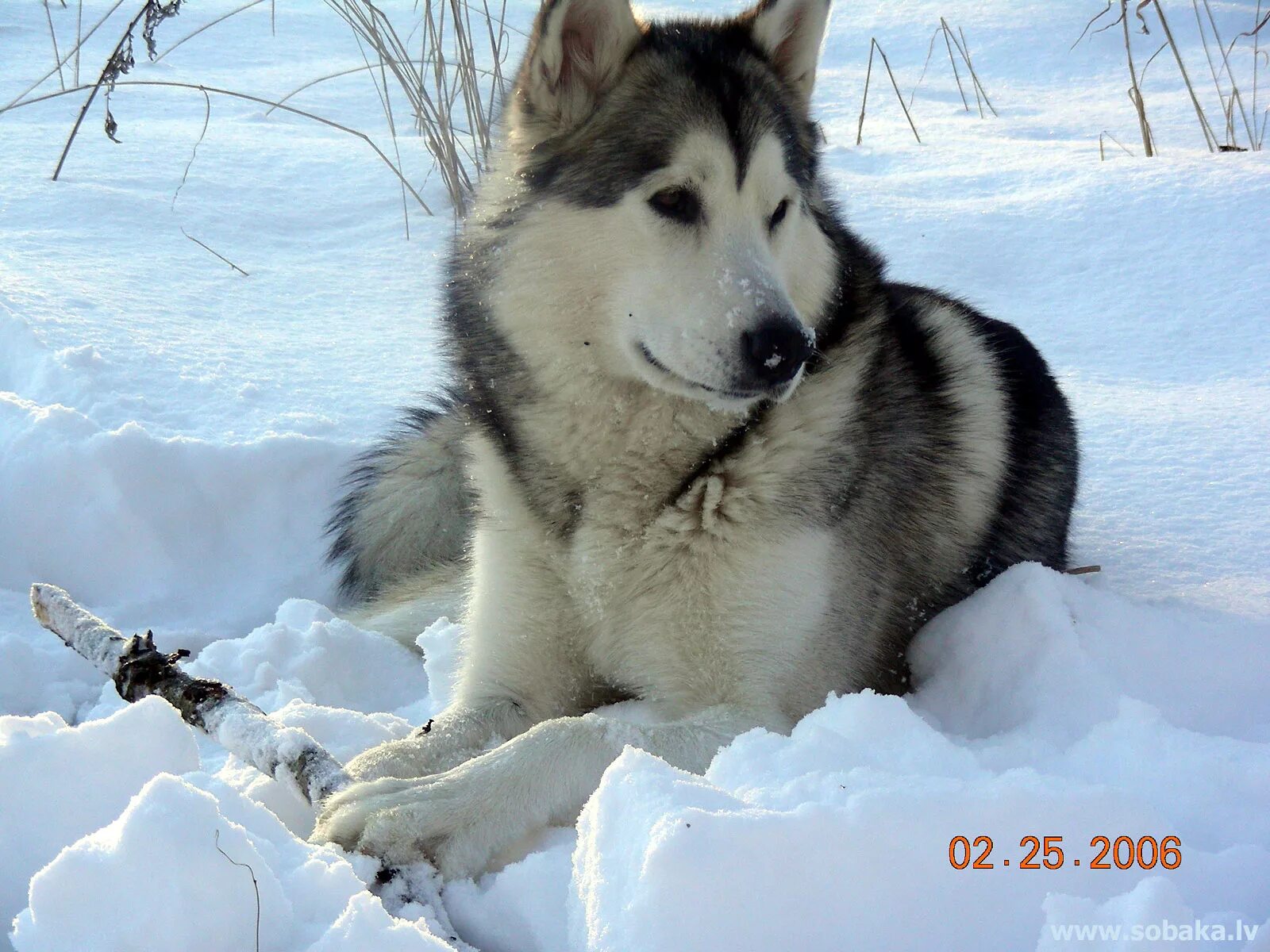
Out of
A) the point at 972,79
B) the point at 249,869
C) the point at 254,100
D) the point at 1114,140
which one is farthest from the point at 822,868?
the point at 972,79

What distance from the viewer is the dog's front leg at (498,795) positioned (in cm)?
162

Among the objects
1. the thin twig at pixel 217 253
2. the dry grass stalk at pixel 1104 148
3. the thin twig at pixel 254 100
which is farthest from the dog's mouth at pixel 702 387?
the dry grass stalk at pixel 1104 148

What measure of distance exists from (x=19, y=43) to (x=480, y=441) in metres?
6.25

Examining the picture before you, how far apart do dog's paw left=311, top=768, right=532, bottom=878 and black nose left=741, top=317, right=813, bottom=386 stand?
837 millimetres

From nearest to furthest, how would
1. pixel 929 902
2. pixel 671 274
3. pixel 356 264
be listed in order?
pixel 929 902
pixel 671 274
pixel 356 264

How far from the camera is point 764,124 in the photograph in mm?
2117

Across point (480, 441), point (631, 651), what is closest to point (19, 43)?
point (480, 441)

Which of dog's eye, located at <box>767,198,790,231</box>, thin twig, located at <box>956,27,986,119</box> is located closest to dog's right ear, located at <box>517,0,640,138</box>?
dog's eye, located at <box>767,198,790,231</box>

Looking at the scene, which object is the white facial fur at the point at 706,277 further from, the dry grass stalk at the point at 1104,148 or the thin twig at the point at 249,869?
→ the dry grass stalk at the point at 1104,148

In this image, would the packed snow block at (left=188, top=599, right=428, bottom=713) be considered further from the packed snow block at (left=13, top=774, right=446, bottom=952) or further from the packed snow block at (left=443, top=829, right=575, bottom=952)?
the packed snow block at (left=13, top=774, right=446, bottom=952)

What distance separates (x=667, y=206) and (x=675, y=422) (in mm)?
411

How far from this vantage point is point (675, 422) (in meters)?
2.13

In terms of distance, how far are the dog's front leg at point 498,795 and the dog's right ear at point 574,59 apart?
1.20m

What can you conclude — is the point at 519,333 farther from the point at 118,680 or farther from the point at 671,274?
the point at 118,680
